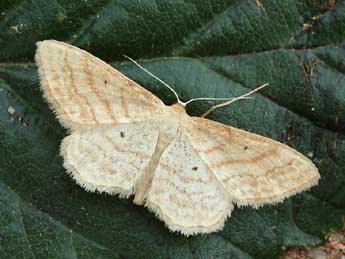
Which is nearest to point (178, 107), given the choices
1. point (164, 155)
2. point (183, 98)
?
point (183, 98)

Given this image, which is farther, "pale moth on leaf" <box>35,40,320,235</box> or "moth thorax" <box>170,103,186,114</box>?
"moth thorax" <box>170,103,186,114</box>

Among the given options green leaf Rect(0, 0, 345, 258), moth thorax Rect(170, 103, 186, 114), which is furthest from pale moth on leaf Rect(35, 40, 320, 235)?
green leaf Rect(0, 0, 345, 258)

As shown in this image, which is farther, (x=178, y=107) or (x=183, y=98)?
(x=183, y=98)

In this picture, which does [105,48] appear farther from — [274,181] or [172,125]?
[274,181]

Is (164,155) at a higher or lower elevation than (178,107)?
lower

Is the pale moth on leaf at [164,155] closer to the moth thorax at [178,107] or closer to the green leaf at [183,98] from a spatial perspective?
the moth thorax at [178,107]

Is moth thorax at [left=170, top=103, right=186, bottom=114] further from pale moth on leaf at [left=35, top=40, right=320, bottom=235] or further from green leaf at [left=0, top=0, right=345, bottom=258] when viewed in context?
green leaf at [left=0, top=0, right=345, bottom=258]

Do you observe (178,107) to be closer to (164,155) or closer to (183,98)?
(183,98)
